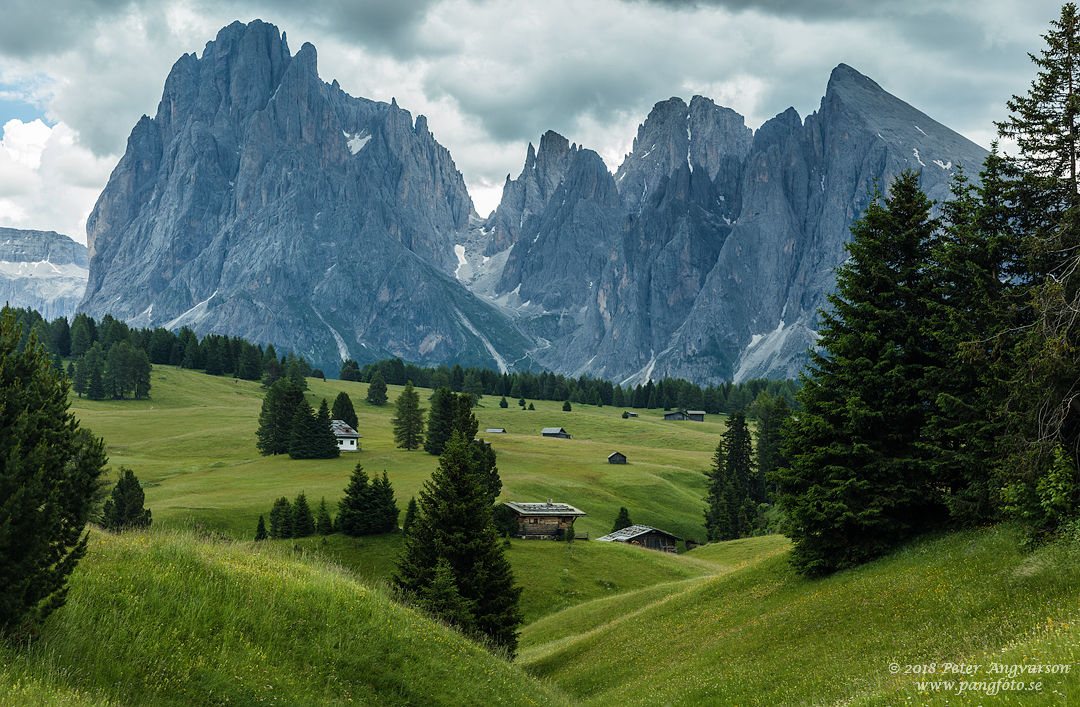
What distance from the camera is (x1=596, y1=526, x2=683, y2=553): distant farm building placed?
74.7m

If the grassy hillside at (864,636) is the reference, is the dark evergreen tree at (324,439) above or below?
below

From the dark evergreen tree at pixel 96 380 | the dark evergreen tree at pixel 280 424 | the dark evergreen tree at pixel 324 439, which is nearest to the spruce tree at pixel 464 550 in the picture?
the dark evergreen tree at pixel 324 439

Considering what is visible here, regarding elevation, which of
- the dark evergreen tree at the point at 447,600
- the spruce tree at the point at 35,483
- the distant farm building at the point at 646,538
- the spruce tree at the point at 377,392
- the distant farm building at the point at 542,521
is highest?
the spruce tree at the point at 35,483

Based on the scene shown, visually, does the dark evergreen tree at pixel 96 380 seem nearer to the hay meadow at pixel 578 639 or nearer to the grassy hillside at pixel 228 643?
the hay meadow at pixel 578 639

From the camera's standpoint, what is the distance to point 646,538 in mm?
76938

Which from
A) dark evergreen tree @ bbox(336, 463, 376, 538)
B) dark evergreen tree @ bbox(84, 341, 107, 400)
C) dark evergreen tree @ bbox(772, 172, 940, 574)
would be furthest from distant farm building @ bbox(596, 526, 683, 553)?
dark evergreen tree @ bbox(84, 341, 107, 400)

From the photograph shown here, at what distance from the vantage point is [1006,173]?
24.5 m

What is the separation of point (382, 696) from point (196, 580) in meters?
4.91

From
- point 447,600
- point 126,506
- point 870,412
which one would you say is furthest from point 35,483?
point 126,506

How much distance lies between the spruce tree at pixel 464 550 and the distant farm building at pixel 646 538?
42.8 m

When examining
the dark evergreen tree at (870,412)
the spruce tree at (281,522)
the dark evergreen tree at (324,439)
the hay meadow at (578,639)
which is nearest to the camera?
the hay meadow at (578,639)

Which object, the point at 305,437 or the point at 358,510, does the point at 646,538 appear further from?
the point at 305,437

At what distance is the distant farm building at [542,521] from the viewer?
226 feet

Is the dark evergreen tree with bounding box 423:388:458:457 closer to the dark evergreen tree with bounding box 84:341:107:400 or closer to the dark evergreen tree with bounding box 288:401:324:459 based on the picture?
the dark evergreen tree with bounding box 288:401:324:459
